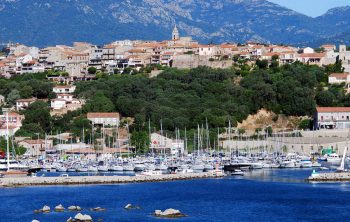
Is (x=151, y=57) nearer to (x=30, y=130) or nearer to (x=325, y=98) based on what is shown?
(x=325, y=98)

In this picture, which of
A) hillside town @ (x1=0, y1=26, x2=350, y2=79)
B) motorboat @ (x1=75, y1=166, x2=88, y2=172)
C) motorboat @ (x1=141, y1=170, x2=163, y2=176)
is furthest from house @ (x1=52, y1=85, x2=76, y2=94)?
motorboat @ (x1=141, y1=170, x2=163, y2=176)

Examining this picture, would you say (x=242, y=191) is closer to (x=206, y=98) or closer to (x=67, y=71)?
(x=206, y=98)

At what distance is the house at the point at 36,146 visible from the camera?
73.0 metres

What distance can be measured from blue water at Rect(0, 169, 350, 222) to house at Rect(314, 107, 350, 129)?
21.6 meters

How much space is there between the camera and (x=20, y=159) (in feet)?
224

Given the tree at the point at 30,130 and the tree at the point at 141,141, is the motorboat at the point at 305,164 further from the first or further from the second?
the tree at the point at 30,130

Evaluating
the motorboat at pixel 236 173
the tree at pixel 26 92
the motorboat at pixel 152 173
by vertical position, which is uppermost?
the tree at pixel 26 92

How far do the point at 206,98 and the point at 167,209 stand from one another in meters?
42.4

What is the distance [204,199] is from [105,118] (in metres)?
33.1

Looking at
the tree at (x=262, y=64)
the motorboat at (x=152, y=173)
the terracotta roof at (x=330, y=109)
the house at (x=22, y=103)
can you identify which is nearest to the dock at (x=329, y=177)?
the motorboat at (x=152, y=173)

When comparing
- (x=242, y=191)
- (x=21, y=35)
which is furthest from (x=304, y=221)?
(x=21, y=35)

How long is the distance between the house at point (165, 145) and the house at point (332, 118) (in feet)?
39.8

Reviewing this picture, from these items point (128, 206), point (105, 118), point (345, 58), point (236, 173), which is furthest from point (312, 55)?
point (128, 206)

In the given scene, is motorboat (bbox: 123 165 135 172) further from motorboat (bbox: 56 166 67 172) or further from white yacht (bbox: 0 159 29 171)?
white yacht (bbox: 0 159 29 171)
